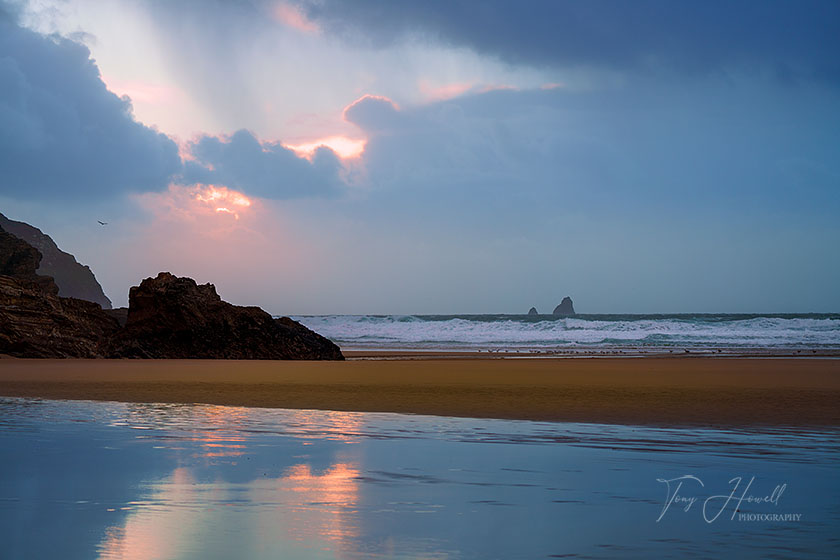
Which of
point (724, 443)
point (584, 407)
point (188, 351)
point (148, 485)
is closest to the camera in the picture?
point (148, 485)

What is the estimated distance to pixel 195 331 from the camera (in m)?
25.4

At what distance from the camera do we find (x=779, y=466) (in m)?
6.11

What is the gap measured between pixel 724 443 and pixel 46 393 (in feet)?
35.8

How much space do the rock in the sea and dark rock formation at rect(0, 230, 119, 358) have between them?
1.13 meters

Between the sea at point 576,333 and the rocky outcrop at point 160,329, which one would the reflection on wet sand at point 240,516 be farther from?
the sea at point 576,333

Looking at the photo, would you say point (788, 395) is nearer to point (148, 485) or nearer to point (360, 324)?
point (148, 485)

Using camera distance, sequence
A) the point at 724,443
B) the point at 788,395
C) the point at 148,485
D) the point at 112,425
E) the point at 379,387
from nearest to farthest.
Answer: the point at 148,485 < the point at 724,443 < the point at 112,425 < the point at 788,395 < the point at 379,387

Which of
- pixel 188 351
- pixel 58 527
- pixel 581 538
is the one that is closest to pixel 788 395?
pixel 581 538

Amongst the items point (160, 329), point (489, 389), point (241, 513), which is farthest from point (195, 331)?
point (241, 513)

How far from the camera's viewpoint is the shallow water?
12.4 feet

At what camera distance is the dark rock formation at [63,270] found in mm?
95312

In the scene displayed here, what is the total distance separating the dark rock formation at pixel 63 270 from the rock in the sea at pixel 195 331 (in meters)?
75.4
